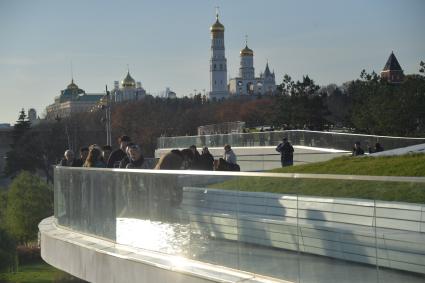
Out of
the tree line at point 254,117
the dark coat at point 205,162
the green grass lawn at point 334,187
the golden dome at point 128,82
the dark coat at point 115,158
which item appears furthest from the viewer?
the golden dome at point 128,82

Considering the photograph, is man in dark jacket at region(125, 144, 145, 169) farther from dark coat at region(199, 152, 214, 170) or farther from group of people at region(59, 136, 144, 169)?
dark coat at region(199, 152, 214, 170)

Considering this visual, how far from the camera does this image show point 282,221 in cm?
626

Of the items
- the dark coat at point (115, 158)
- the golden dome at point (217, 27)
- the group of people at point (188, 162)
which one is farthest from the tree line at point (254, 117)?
the golden dome at point (217, 27)

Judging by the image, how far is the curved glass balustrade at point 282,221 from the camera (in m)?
5.09

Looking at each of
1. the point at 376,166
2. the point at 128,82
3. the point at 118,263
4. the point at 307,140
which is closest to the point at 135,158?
the point at 118,263

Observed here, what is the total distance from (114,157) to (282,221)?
676 cm

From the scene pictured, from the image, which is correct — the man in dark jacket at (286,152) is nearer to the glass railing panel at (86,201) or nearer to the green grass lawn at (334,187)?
the glass railing panel at (86,201)

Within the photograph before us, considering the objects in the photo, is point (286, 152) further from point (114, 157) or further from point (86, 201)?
point (86, 201)

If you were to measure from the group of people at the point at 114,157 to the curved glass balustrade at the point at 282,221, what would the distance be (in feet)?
3.32

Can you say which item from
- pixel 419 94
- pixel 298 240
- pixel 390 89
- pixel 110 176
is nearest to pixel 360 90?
pixel 390 89

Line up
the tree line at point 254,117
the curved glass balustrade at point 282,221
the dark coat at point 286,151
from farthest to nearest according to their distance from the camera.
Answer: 1. the tree line at point 254,117
2. the dark coat at point 286,151
3. the curved glass balustrade at point 282,221

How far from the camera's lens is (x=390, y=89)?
4469 centimetres

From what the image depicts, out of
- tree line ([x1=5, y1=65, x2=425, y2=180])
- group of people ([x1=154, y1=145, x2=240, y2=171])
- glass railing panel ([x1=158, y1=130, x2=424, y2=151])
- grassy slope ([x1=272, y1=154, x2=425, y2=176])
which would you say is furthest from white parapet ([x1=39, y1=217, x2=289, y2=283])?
tree line ([x1=5, y1=65, x2=425, y2=180])

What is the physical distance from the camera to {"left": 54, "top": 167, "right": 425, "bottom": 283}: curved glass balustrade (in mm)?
5090
